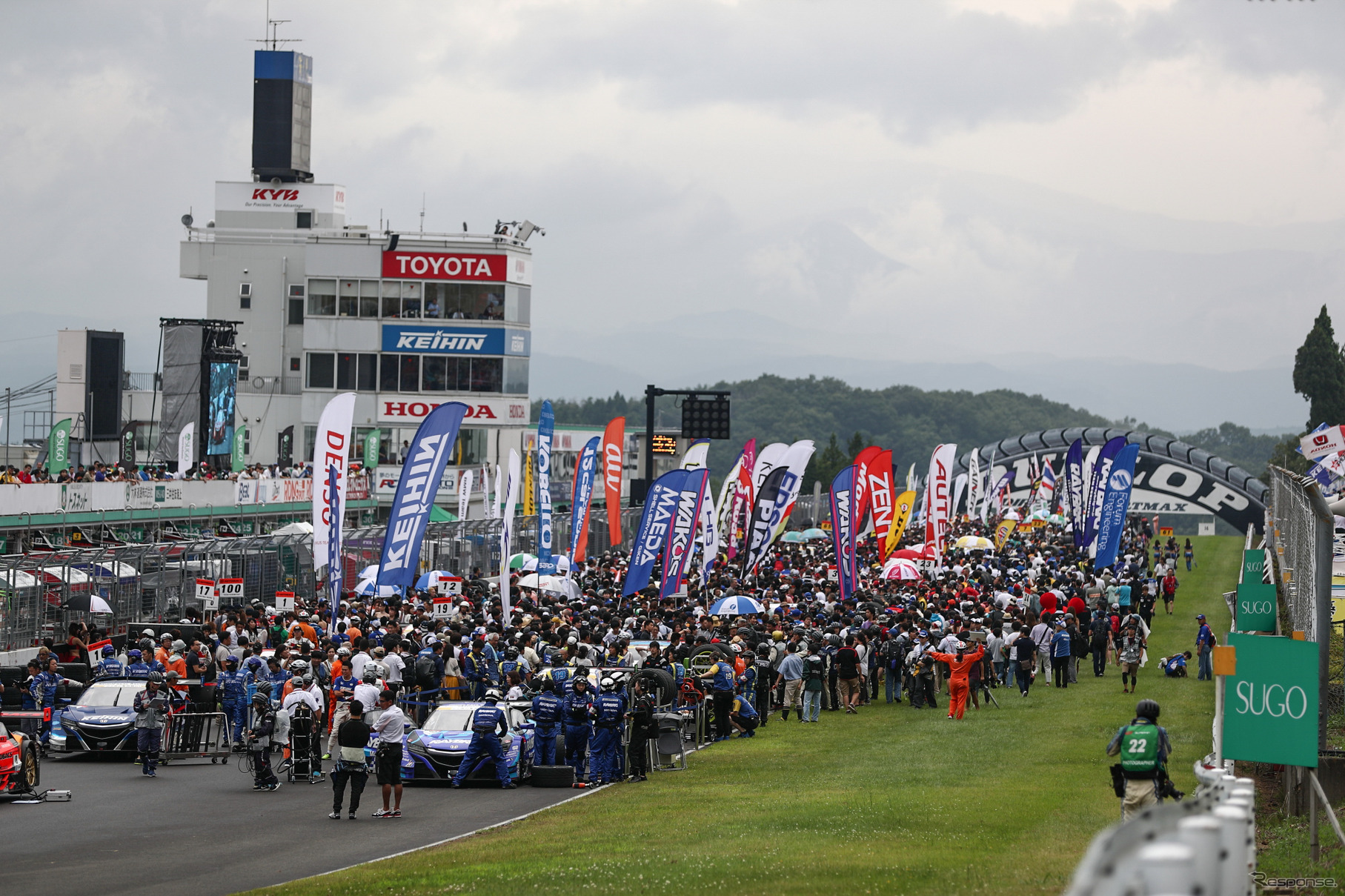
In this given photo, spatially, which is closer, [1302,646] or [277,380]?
[1302,646]

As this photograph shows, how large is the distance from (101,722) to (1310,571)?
16.2 m

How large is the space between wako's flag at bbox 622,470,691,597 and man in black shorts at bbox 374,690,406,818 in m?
12.9

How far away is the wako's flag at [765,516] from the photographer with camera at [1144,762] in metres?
23.7

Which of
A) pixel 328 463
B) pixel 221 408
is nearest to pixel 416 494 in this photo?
pixel 328 463

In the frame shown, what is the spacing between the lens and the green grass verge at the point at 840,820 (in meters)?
11.4

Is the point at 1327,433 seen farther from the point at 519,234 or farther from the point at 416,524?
the point at 519,234

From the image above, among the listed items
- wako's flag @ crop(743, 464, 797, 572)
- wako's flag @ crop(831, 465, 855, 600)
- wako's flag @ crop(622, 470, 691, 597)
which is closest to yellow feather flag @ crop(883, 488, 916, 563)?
wako's flag @ crop(743, 464, 797, 572)

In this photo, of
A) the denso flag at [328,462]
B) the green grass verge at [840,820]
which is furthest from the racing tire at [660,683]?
the denso flag at [328,462]

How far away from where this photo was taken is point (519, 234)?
71375mm

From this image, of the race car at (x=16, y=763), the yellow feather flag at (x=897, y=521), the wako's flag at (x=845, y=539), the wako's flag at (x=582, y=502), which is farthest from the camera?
the wako's flag at (x=582, y=502)

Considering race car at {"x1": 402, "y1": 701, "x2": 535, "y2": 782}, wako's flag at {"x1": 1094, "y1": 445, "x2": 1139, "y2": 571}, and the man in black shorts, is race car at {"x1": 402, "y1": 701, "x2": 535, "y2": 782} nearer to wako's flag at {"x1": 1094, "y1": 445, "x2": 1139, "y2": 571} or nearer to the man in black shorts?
the man in black shorts

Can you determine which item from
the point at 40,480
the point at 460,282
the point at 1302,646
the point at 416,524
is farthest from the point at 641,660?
the point at 460,282

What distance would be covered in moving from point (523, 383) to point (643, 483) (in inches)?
459

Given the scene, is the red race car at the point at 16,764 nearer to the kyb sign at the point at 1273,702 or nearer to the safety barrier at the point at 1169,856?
the kyb sign at the point at 1273,702
